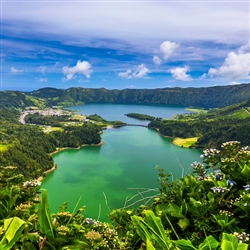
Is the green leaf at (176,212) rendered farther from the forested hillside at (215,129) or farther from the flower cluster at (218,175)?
the forested hillside at (215,129)

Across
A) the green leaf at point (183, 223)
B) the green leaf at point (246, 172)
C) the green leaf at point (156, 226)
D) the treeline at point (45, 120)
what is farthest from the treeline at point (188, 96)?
the green leaf at point (156, 226)

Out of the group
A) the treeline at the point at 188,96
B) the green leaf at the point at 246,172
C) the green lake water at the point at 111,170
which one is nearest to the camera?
the green leaf at the point at 246,172

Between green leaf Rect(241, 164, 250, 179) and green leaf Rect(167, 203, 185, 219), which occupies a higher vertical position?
green leaf Rect(241, 164, 250, 179)

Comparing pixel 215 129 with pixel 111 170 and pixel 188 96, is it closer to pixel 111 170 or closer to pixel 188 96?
pixel 111 170

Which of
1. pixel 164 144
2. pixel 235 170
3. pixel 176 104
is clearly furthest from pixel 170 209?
pixel 176 104

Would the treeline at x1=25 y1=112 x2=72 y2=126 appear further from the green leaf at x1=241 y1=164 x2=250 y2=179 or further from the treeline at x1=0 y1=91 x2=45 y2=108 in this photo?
the green leaf at x1=241 y1=164 x2=250 y2=179

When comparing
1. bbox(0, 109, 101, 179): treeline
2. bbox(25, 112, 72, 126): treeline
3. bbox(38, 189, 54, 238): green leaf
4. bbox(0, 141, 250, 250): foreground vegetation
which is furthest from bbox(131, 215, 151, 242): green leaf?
bbox(25, 112, 72, 126): treeline
